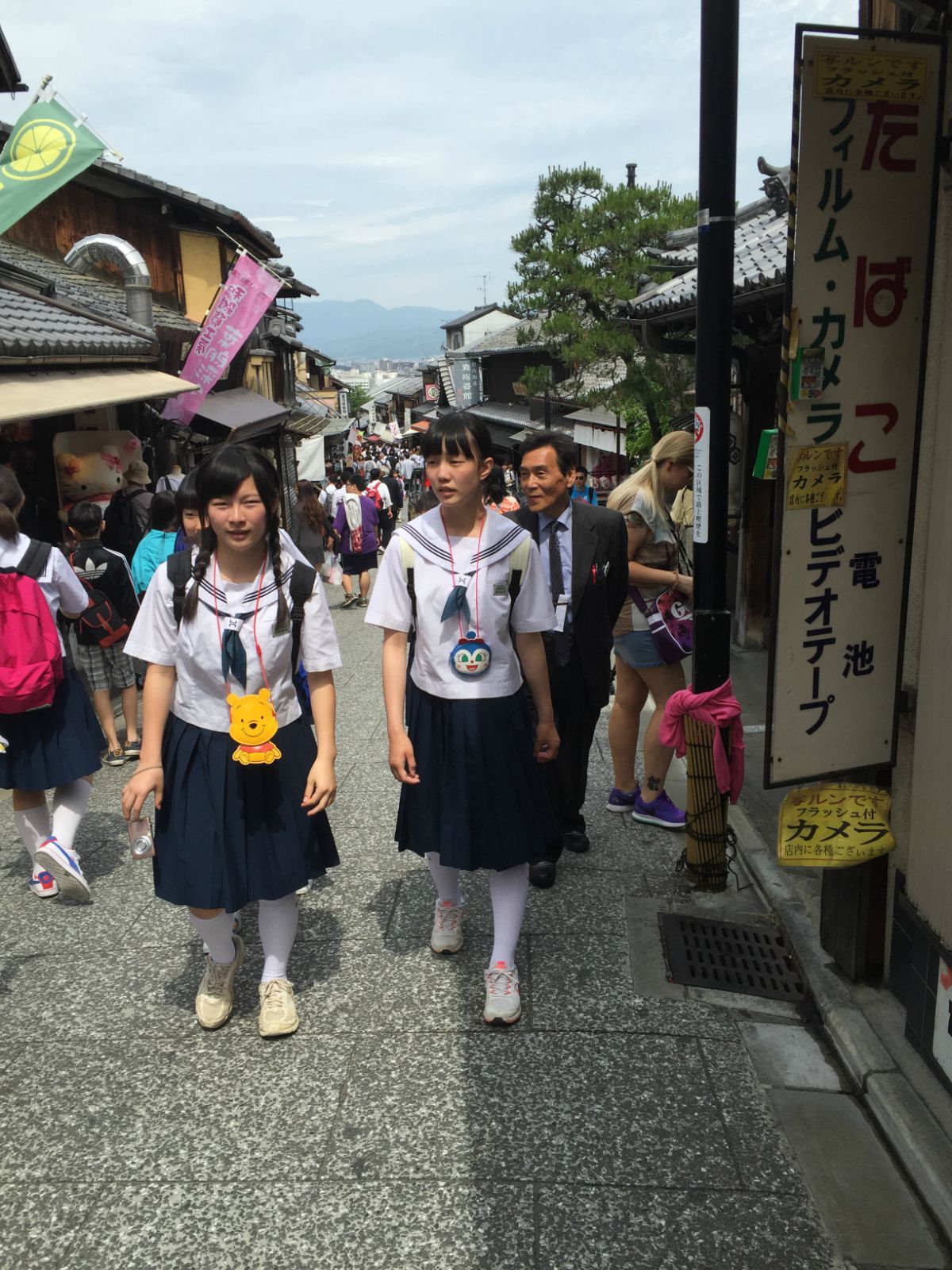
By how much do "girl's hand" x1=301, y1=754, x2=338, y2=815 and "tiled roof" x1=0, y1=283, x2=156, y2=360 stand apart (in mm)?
5495

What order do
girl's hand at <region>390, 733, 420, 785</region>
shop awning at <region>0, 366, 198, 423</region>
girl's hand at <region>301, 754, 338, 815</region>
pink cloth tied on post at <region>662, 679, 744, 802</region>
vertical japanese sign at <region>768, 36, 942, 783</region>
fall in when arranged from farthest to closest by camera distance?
shop awning at <region>0, 366, 198, 423</region> → pink cloth tied on post at <region>662, 679, 744, 802</region> → girl's hand at <region>390, 733, 420, 785</region> → girl's hand at <region>301, 754, 338, 815</region> → vertical japanese sign at <region>768, 36, 942, 783</region>

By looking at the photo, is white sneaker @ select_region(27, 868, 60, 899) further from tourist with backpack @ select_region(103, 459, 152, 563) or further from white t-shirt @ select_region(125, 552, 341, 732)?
tourist with backpack @ select_region(103, 459, 152, 563)

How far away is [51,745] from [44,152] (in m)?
6.32

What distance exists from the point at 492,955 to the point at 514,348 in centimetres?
3861

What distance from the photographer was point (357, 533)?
14.3 meters

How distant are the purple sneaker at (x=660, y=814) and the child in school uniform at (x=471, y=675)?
1941mm

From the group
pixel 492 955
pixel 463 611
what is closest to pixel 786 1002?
pixel 492 955

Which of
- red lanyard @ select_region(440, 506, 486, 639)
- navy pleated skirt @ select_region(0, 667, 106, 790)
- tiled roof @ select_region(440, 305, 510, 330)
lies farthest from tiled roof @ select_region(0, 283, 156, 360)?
tiled roof @ select_region(440, 305, 510, 330)

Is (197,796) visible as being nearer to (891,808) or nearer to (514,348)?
(891,808)

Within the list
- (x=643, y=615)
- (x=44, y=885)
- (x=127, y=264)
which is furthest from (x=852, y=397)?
(x=127, y=264)

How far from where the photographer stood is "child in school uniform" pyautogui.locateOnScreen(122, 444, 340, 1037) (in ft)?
10.6

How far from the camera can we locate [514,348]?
39906 millimetres

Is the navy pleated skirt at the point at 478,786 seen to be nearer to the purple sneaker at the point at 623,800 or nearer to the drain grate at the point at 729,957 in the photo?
the drain grate at the point at 729,957

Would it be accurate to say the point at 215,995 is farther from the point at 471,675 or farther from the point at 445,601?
the point at 445,601
